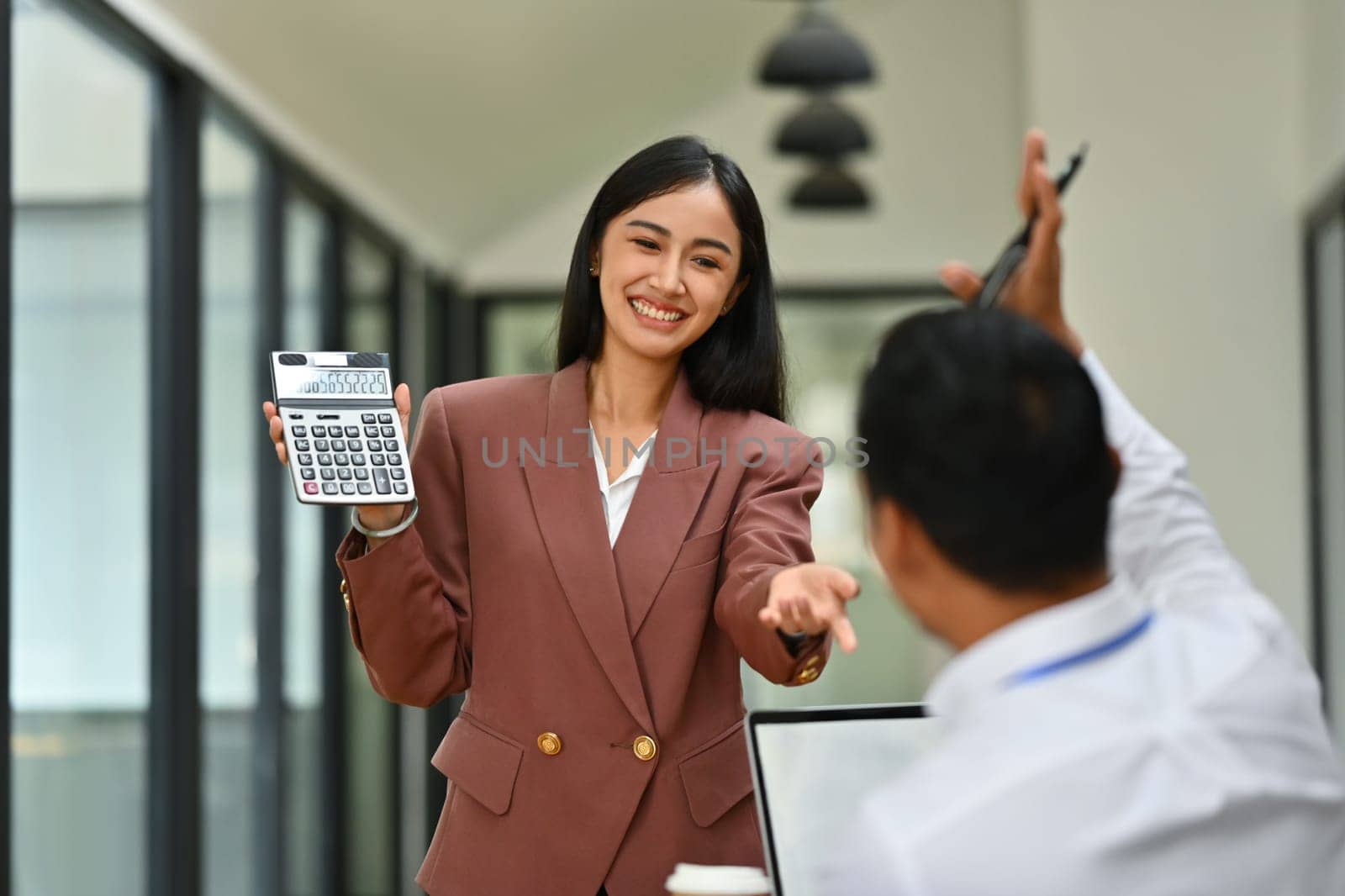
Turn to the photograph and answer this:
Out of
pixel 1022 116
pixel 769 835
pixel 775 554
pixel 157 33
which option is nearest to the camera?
pixel 769 835

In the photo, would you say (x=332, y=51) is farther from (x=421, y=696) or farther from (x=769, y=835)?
(x=769, y=835)

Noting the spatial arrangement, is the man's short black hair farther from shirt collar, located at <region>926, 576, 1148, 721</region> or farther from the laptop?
the laptop

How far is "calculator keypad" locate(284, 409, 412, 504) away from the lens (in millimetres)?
1324

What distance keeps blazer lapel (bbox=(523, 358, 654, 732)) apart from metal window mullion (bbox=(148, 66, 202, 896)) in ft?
8.12

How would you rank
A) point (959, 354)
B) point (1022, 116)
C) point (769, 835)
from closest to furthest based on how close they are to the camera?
point (959, 354)
point (769, 835)
point (1022, 116)

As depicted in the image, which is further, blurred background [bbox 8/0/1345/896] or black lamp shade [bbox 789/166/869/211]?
black lamp shade [bbox 789/166/869/211]

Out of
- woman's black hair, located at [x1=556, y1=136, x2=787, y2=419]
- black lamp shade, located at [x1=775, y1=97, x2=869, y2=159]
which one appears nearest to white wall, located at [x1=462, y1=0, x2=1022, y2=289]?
black lamp shade, located at [x1=775, y1=97, x2=869, y2=159]

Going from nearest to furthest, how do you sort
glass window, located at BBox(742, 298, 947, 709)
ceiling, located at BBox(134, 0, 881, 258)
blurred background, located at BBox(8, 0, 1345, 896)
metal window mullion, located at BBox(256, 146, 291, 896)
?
blurred background, located at BBox(8, 0, 1345, 896) < ceiling, located at BBox(134, 0, 881, 258) < metal window mullion, located at BBox(256, 146, 291, 896) < glass window, located at BBox(742, 298, 947, 709)

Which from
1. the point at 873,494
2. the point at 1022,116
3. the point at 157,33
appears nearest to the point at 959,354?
the point at 873,494

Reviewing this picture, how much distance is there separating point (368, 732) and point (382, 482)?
15.5 feet

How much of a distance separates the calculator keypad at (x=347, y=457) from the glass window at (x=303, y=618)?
3.45m

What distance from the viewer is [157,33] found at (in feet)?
12.1

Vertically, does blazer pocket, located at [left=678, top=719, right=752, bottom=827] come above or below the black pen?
below

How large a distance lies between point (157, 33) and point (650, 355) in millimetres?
2590
